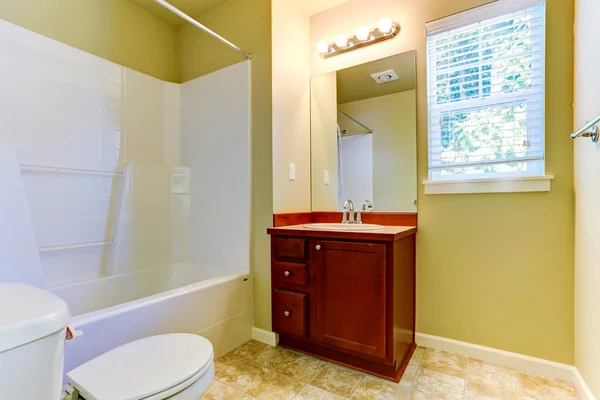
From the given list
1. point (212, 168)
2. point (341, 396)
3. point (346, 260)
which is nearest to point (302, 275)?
point (346, 260)

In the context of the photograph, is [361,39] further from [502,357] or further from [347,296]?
[502,357]

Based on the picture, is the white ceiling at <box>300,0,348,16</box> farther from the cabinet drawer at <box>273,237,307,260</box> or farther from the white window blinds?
the cabinet drawer at <box>273,237,307,260</box>

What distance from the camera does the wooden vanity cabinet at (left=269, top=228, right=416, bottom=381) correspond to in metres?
1.56

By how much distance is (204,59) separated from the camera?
2414 mm

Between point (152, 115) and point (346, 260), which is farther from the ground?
point (152, 115)

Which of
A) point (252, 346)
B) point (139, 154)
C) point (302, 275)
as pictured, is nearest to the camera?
point (302, 275)

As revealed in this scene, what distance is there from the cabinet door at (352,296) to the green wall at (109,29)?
195 centimetres

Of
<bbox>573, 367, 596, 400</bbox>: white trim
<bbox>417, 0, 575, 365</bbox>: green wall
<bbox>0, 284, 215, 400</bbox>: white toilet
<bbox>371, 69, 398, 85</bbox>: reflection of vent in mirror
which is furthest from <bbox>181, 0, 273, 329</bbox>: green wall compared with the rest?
<bbox>573, 367, 596, 400</bbox>: white trim

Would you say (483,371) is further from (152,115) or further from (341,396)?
(152,115)

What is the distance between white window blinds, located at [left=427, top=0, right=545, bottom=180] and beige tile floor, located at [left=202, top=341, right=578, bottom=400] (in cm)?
108

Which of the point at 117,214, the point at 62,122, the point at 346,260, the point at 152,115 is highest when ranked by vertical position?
the point at 152,115

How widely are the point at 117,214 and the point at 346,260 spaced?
1609mm

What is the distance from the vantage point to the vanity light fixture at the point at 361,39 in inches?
79.0

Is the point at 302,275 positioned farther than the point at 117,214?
No
